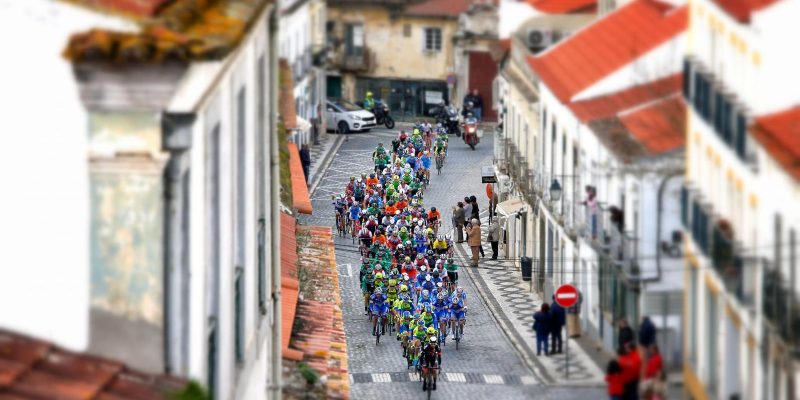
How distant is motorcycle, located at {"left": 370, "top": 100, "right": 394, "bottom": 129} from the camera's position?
78.2m

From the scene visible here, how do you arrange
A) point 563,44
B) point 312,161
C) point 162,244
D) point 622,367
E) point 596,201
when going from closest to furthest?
point 162,244 < point 622,367 < point 596,201 < point 563,44 < point 312,161

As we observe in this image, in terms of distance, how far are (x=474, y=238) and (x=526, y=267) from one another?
277cm

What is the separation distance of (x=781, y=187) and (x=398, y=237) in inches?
996

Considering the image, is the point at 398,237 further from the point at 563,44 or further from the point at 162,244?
the point at 162,244

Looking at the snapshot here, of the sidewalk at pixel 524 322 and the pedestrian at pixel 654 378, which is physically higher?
the pedestrian at pixel 654 378

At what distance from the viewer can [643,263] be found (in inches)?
1390

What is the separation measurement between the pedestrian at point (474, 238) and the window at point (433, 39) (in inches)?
1240

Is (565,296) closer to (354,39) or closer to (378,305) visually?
(378,305)

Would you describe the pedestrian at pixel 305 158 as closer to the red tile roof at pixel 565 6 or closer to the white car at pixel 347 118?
the white car at pixel 347 118

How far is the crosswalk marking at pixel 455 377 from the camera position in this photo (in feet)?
125

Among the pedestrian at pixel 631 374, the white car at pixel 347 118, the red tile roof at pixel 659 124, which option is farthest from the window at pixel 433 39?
the pedestrian at pixel 631 374

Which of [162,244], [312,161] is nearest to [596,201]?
[162,244]

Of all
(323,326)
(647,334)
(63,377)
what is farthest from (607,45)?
(63,377)

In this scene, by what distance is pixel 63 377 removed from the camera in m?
16.3
